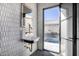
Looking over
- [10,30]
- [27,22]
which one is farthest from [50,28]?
[10,30]

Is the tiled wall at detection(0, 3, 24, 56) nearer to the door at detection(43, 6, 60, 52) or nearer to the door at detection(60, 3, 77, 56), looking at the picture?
the door at detection(43, 6, 60, 52)

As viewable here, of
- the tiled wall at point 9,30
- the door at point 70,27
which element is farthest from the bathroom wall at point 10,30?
the door at point 70,27

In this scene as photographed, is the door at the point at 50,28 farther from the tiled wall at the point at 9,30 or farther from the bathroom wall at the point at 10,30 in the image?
the tiled wall at the point at 9,30

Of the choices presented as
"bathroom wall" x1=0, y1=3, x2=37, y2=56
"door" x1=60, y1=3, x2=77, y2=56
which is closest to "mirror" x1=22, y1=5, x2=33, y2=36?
"bathroom wall" x1=0, y1=3, x2=37, y2=56

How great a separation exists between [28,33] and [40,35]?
20 centimetres

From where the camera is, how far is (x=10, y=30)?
1.07 meters

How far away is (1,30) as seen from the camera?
935mm

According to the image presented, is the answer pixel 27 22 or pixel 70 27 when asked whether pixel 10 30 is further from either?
pixel 70 27

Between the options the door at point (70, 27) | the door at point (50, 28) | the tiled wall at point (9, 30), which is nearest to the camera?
the tiled wall at point (9, 30)

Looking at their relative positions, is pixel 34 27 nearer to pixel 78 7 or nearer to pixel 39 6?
pixel 39 6

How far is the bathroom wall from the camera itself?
962 millimetres

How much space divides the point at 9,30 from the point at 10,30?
0.06 ft

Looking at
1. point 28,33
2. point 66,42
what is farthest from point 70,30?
point 28,33

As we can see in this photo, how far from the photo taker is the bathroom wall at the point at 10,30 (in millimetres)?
962
